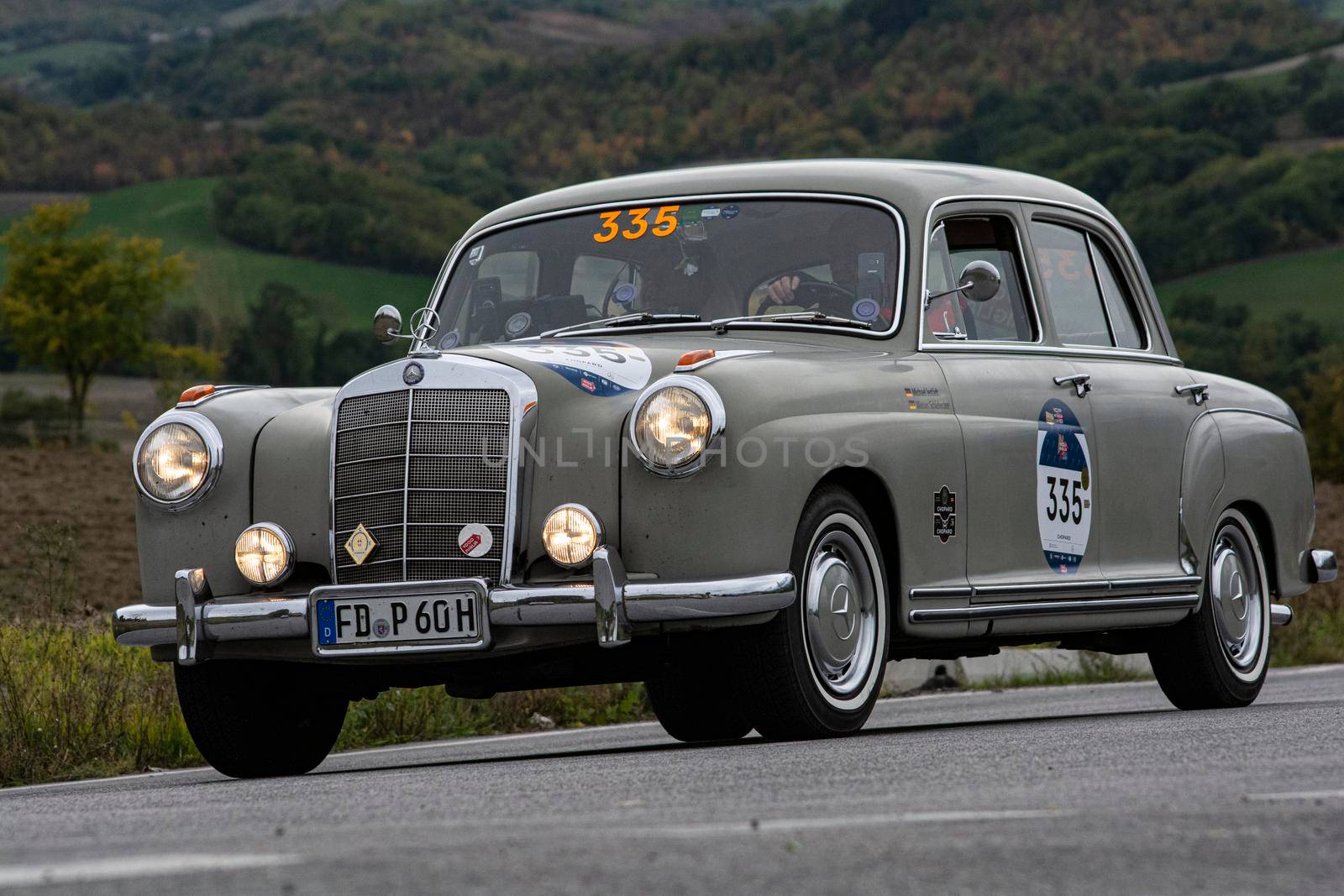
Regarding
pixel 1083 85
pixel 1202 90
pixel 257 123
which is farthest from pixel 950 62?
pixel 257 123

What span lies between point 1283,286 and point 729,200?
8768cm

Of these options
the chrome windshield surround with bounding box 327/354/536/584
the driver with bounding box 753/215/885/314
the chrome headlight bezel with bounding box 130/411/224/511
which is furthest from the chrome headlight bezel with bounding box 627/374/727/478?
the chrome headlight bezel with bounding box 130/411/224/511

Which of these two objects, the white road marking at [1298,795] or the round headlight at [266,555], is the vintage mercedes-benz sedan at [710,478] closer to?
the round headlight at [266,555]

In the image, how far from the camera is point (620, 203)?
835 cm

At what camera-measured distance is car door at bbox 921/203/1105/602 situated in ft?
25.3

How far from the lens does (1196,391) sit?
363 inches

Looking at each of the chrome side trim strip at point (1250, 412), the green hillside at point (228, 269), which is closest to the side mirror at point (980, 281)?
the chrome side trim strip at point (1250, 412)

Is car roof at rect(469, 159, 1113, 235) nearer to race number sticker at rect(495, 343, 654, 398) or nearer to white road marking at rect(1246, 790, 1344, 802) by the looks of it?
race number sticker at rect(495, 343, 654, 398)

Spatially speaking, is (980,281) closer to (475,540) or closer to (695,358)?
(695,358)

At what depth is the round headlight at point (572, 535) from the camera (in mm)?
6547

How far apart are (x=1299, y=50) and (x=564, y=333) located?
139 m

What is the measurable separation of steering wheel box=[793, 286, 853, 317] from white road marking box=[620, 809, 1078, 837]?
11.7ft

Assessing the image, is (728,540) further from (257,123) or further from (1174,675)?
(257,123)

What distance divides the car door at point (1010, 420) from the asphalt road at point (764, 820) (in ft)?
2.73
